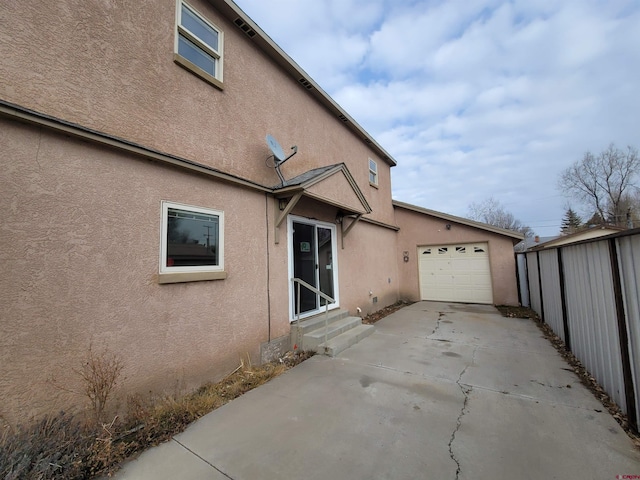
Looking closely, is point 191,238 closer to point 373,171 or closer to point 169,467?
point 169,467

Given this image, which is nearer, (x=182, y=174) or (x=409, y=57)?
(x=182, y=174)

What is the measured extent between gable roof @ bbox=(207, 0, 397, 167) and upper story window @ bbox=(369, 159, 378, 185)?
161cm

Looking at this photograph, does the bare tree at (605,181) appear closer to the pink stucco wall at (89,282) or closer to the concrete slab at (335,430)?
the concrete slab at (335,430)

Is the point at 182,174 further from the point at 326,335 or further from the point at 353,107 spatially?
the point at 353,107

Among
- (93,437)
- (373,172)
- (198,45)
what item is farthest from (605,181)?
(93,437)

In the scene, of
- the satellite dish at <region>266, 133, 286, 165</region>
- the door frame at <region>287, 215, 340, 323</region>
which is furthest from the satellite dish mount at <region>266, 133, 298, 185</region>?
the door frame at <region>287, 215, 340, 323</region>

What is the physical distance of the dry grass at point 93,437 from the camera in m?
1.95

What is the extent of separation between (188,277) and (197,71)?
321 centimetres

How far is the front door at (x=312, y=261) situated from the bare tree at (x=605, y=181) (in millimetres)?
36146

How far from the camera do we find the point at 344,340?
5395mm

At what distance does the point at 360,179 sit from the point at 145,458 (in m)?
8.73

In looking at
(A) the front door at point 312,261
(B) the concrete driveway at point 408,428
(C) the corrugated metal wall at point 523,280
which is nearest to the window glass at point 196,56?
(A) the front door at point 312,261

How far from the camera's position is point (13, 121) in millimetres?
2371

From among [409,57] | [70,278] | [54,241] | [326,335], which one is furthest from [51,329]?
[409,57]
